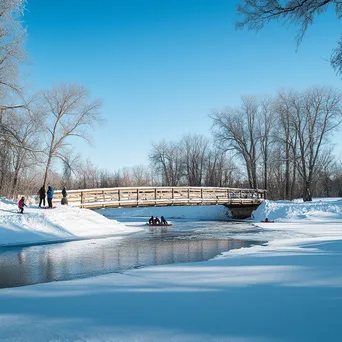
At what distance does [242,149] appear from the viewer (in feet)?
163

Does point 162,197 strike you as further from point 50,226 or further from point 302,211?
point 50,226

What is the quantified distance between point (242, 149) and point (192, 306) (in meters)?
45.3

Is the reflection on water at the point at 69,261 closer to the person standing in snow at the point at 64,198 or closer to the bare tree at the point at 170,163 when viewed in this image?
the person standing in snow at the point at 64,198

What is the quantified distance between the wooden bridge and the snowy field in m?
19.6

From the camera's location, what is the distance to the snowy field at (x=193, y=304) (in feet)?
14.6

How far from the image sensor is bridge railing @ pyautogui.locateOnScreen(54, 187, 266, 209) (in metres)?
27.9

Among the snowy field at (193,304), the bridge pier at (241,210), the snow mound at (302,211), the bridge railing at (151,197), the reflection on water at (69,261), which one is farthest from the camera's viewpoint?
the bridge pier at (241,210)

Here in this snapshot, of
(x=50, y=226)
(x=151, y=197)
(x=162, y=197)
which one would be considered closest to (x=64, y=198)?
(x=50, y=226)

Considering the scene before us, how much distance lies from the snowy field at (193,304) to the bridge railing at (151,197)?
771 inches

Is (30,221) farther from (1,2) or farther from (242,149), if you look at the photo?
(242,149)

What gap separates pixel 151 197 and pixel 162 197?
5.25ft

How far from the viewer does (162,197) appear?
34344mm

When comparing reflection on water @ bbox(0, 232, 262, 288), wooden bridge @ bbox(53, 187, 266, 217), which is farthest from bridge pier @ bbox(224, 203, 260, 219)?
reflection on water @ bbox(0, 232, 262, 288)

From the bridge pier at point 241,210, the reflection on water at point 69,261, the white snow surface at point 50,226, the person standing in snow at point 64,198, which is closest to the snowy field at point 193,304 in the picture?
→ the reflection on water at point 69,261
